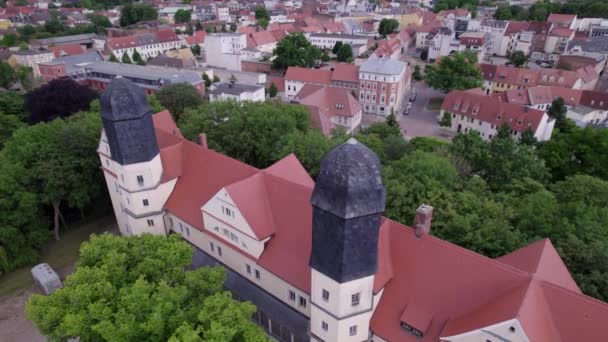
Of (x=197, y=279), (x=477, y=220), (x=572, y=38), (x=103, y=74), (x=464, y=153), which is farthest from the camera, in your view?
(x=572, y=38)

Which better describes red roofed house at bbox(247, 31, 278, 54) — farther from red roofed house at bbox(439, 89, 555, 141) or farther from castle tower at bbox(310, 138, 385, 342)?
castle tower at bbox(310, 138, 385, 342)

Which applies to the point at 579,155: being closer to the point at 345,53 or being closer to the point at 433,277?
the point at 433,277

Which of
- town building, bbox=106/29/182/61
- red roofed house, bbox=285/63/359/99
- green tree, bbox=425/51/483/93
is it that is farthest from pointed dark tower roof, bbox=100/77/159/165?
town building, bbox=106/29/182/61

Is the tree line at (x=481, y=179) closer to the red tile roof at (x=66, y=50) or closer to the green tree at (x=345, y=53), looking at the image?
the green tree at (x=345, y=53)

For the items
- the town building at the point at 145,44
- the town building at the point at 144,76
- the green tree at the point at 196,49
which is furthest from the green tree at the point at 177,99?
the green tree at the point at 196,49

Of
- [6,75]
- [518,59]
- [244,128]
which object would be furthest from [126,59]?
[518,59]

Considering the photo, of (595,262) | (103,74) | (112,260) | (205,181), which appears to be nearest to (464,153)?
(595,262)

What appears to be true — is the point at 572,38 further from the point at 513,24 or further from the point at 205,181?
the point at 205,181
